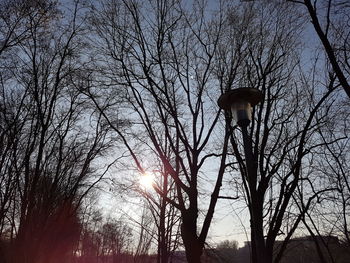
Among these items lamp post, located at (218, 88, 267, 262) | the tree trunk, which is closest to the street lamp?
lamp post, located at (218, 88, 267, 262)

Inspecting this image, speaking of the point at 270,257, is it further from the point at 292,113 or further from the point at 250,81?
the point at 250,81

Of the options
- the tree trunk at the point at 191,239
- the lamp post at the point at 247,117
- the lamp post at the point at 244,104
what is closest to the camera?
the lamp post at the point at 247,117

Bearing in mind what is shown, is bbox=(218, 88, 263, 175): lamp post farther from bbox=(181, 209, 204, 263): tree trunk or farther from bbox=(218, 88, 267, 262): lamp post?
bbox=(181, 209, 204, 263): tree trunk

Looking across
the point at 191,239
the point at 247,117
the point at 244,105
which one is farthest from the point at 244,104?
the point at 191,239

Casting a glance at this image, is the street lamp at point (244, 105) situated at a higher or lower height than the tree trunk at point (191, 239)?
higher

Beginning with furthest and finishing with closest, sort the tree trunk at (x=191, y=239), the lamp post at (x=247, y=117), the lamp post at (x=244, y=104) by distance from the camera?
the tree trunk at (x=191, y=239) → the lamp post at (x=244, y=104) → the lamp post at (x=247, y=117)

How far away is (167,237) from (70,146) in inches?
263

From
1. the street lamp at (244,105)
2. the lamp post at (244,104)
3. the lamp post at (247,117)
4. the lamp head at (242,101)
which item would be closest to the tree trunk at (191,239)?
the lamp post at (247,117)

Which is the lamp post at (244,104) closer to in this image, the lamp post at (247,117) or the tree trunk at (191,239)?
the lamp post at (247,117)

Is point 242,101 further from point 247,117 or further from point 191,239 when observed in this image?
point 191,239

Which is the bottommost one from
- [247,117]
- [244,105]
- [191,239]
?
[191,239]

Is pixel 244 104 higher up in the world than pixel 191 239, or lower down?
higher up

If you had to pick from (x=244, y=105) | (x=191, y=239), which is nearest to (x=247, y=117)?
(x=244, y=105)

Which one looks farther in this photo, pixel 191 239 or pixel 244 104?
pixel 191 239
